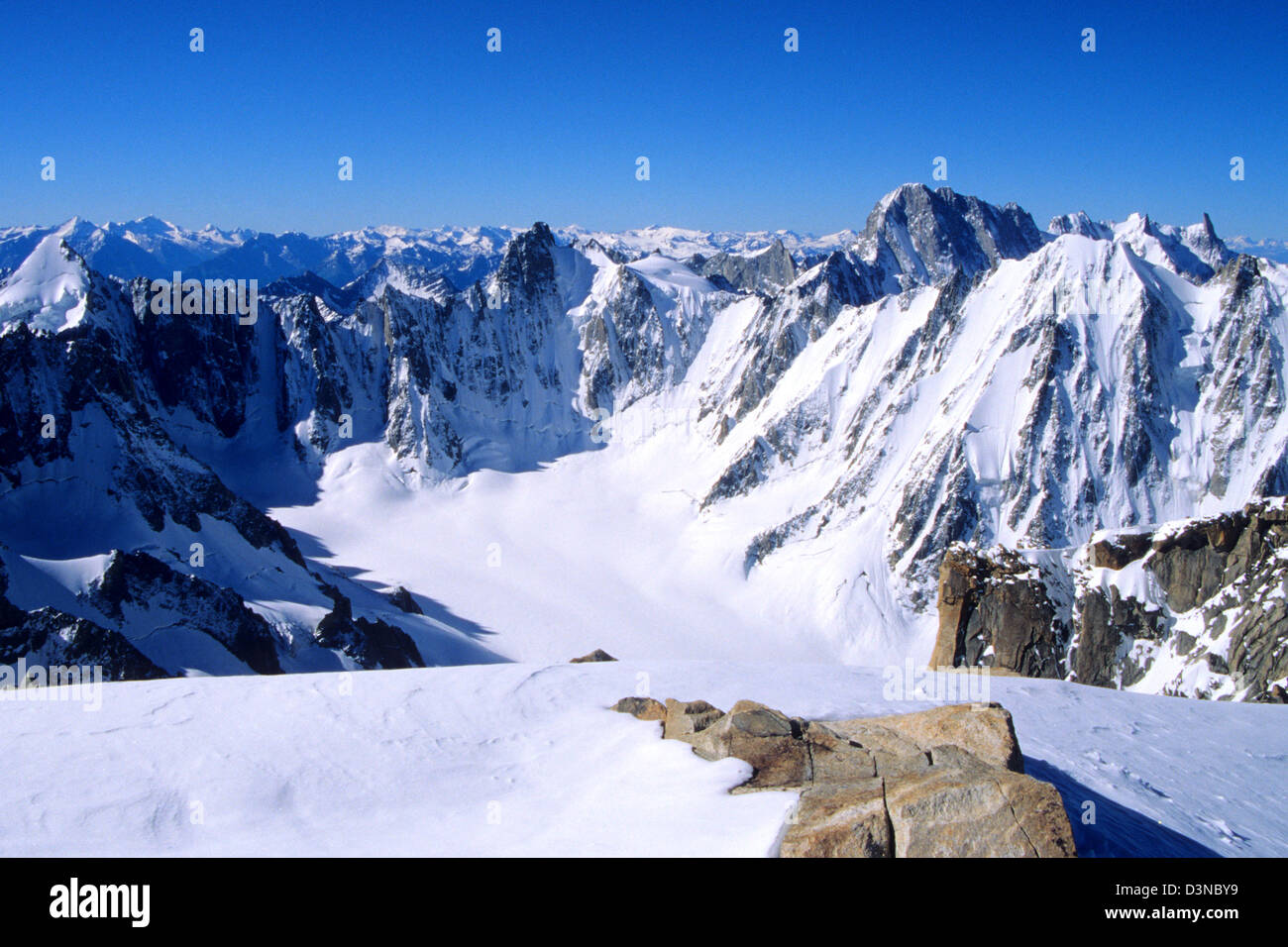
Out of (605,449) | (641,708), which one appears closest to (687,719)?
(641,708)

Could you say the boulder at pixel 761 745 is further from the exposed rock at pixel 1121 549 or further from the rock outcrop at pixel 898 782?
the exposed rock at pixel 1121 549

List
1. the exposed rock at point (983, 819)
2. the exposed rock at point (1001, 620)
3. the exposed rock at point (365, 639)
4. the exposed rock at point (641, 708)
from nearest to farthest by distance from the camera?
the exposed rock at point (983, 819), the exposed rock at point (641, 708), the exposed rock at point (1001, 620), the exposed rock at point (365, 639)

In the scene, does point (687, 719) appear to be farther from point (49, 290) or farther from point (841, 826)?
point (49, 290)

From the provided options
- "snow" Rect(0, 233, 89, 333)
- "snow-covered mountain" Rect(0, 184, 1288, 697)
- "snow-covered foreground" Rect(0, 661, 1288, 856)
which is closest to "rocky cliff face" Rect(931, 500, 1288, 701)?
"snow-covered mountain" Rect(0, 184, 1288, 697)

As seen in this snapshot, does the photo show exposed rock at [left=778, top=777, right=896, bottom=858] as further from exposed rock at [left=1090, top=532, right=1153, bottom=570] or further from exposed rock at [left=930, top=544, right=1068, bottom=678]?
exposed rock at [left=1090, top=532, right=1153, bottom=570]

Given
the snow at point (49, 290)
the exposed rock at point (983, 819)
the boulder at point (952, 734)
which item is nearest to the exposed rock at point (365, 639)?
the boulder at point (952, 734)

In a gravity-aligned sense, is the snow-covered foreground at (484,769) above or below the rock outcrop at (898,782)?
below

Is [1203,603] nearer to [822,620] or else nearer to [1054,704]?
[1054,704]
